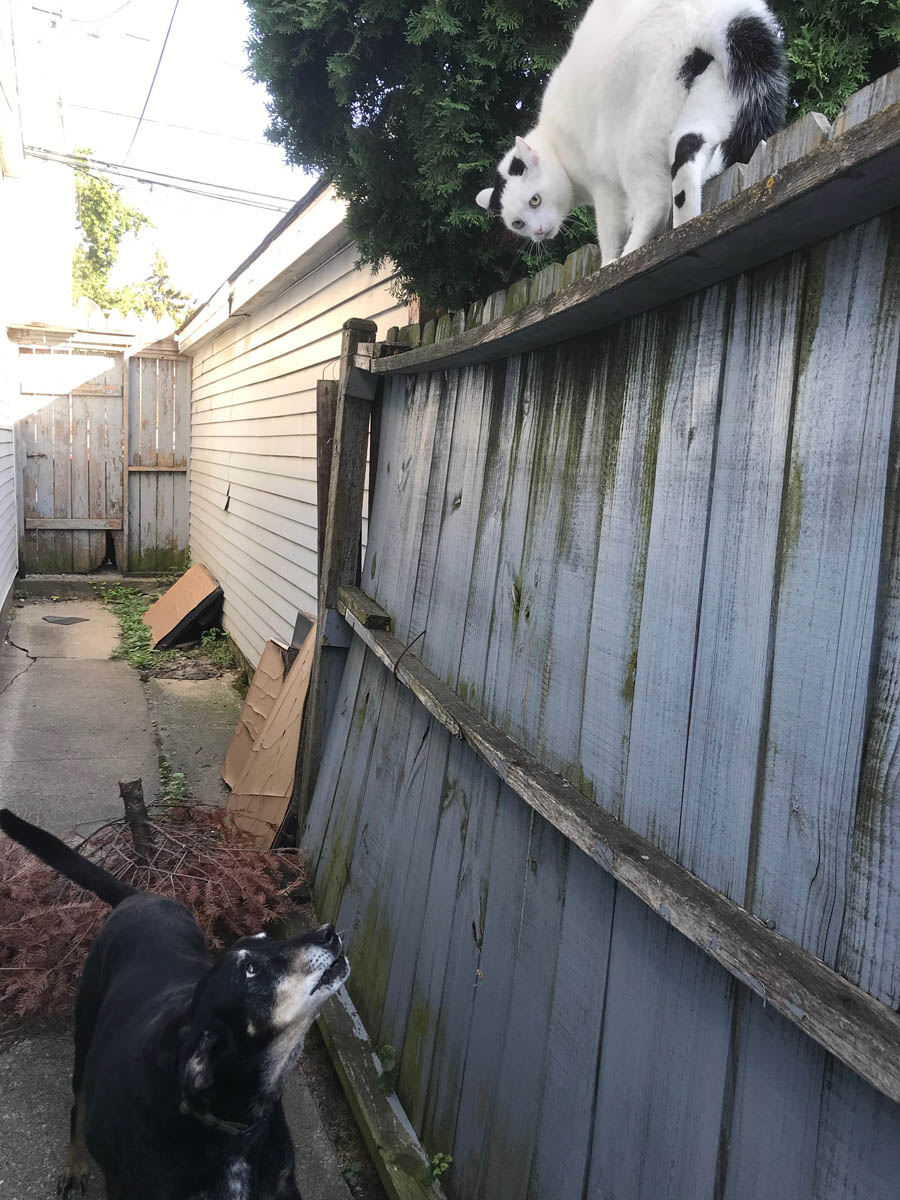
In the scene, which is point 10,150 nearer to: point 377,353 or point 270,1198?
point 377,353

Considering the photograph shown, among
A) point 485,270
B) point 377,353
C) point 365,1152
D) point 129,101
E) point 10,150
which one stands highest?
point 129,101

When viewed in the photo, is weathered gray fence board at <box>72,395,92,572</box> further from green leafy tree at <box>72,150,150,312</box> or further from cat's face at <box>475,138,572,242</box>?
green leafy tree at <box>72,150,150,312</box>

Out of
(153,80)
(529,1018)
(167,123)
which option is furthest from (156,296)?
(529,1018)

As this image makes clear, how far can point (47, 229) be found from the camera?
46.5 ft

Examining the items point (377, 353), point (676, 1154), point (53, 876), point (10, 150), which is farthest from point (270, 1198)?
point (10, 150)

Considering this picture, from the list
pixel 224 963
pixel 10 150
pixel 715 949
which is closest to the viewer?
pixel 715 949

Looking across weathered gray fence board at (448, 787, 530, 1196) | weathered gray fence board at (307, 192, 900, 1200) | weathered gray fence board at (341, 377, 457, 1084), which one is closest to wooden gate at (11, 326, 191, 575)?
weathered gray fence board at (341, 377, 457, 1084)

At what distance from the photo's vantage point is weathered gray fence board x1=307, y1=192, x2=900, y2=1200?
3.49 feet

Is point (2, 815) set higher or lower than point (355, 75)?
lower

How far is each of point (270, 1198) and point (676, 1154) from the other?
3.95 feet

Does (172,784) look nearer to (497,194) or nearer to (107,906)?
(107,906)

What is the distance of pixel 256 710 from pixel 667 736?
13.5 feet

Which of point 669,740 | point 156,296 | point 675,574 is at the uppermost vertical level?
point 156,296

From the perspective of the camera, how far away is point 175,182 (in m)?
17.1
